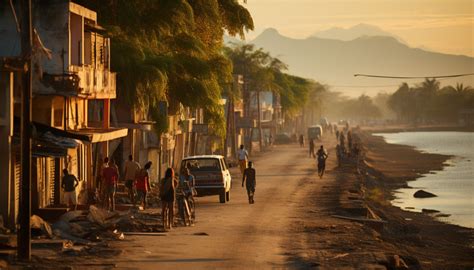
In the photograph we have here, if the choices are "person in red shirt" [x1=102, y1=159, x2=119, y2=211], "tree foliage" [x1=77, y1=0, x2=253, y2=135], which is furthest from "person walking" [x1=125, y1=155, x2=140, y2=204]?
"tree foliage" [x1=77, y1=0, x2=253, y2=135]

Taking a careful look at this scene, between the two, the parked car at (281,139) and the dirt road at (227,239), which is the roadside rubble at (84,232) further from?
the parked car at (281,139)

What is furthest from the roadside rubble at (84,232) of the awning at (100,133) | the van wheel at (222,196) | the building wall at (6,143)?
the van wheel at (222,196)

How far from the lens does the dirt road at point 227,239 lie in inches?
945

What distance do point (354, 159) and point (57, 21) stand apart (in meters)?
49.5

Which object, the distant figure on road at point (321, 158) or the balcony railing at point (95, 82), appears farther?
the distant figure on road at point (321, 158)

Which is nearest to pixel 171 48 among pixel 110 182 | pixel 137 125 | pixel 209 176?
pixel 137 125

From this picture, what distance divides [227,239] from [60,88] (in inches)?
352

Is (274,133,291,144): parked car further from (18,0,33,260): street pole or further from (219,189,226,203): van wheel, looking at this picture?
(18,0,33,260): street pole

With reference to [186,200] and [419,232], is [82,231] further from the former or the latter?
[419,232]

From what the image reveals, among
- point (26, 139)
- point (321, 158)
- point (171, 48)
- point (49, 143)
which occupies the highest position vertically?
point (171, 48)

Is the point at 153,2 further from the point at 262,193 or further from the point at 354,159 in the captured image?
the point at 354,159

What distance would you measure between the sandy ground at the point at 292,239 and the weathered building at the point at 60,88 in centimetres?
391

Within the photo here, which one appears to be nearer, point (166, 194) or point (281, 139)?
point (166, 194)

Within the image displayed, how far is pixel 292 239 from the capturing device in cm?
2900
